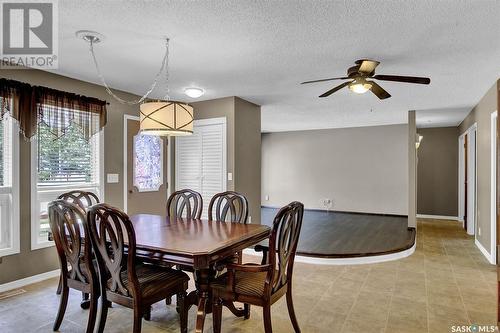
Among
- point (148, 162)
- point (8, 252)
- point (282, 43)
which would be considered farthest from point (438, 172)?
point (8, 252)

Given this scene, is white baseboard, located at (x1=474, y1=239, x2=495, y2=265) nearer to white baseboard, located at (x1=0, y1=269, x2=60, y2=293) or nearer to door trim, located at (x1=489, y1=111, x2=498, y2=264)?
door trim, located at (x1=489, y1=111, x2=498, y2=264)

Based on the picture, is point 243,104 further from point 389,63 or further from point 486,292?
point 486,292

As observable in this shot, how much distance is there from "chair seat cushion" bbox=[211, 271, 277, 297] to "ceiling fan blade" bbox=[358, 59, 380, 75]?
202 cm

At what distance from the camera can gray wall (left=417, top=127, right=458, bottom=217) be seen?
7.75 m

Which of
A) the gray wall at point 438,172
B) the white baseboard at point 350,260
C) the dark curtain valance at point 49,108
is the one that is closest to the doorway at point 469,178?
the gray wall at point 438,172

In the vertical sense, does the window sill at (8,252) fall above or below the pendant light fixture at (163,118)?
below

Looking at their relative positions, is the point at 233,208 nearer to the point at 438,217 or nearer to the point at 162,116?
the point at 162,116

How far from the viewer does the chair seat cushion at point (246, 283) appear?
2.09 metres

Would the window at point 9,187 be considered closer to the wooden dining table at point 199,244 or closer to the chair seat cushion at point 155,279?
the wooden dining table at point 199,244

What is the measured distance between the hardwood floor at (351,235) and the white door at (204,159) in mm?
1639

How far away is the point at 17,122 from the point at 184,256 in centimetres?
260

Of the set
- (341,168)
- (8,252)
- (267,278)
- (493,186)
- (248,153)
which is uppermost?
(248,153)

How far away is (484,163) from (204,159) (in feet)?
13.9

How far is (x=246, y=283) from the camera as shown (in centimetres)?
217
